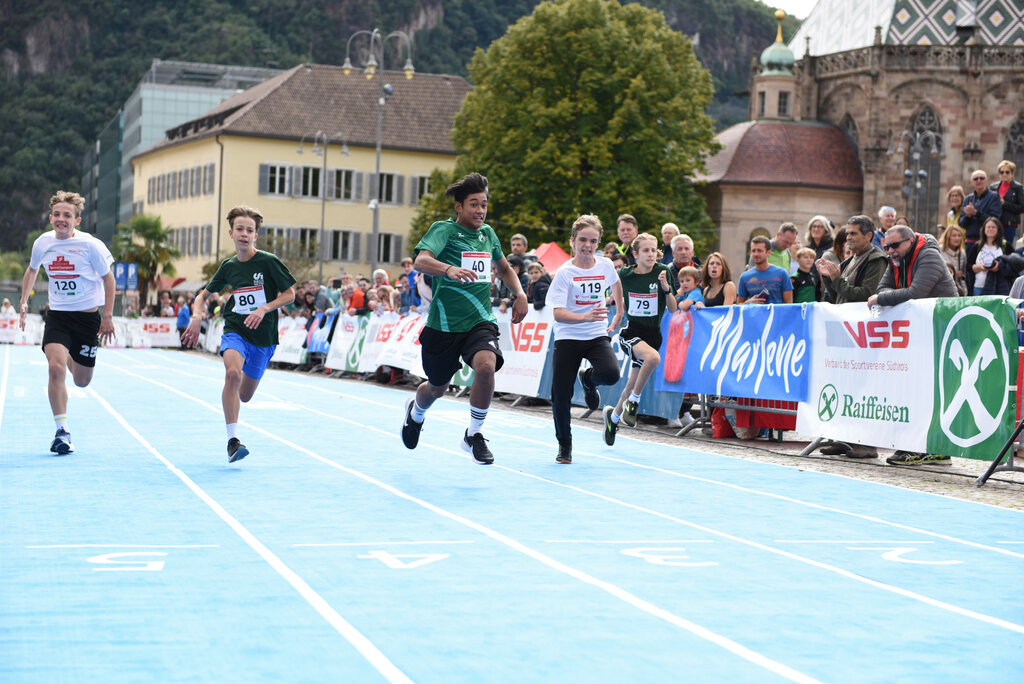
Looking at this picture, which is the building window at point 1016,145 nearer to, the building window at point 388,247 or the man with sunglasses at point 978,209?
the building window at point 388,247

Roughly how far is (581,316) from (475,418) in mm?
1576

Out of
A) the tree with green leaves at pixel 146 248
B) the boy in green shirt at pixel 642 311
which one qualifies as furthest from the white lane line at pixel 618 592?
the tree with green leaves at pixel 146 248

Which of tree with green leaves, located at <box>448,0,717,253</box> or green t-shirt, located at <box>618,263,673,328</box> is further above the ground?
tree with green leaves, located at <box>448,0,717,253</box>

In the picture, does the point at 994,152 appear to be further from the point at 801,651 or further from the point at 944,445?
the point at 801,651

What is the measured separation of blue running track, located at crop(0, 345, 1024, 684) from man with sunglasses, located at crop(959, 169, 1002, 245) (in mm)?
7163

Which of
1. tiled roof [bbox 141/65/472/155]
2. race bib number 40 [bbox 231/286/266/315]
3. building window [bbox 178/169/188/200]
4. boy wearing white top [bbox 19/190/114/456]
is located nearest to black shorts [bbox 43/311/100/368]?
boy wearing white top [bbox 19/190/114/456]

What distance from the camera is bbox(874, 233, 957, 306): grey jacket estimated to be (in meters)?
12.6

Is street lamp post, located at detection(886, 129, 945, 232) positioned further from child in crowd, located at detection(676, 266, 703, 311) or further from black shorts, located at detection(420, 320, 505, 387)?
black shorts, located at detection(420, 320, 505, 387)

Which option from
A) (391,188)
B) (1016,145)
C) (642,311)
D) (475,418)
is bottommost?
(475,418)

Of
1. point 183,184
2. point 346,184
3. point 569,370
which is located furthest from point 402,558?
point 183,184

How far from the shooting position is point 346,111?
81688 millimetres

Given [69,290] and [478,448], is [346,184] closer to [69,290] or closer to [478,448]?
[69,290]

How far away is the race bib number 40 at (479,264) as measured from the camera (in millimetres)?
11172

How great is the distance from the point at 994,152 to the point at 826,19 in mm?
17100
